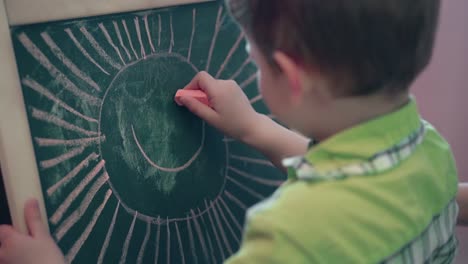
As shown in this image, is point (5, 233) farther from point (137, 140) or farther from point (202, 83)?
point (202, 83)

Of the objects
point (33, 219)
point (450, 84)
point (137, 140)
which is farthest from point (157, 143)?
point (450, 84)

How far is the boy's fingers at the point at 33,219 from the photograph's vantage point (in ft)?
2.03

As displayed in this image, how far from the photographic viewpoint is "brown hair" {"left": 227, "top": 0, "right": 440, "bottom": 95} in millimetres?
518

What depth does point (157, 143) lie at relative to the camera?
0.78 m

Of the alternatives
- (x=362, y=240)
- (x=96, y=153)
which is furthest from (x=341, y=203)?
(x=96, y=153)

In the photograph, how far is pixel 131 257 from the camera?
74cm

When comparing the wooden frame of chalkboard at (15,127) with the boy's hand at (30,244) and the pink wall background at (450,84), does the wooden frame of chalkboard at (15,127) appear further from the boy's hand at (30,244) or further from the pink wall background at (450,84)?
the pink wall background at (450,84)

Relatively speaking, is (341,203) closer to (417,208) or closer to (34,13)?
(417,208)

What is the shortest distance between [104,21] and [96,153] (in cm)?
17

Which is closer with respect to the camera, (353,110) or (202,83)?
(353,110)

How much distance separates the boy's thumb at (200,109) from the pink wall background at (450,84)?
2.63ft

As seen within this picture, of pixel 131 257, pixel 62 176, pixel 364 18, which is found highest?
pixel 364 18

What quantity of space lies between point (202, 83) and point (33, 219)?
0.31 metres

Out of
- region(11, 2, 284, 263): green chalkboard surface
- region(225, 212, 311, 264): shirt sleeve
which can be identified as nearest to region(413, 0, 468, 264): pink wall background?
region(11, 2, 284, 263): green chalkboard surface
